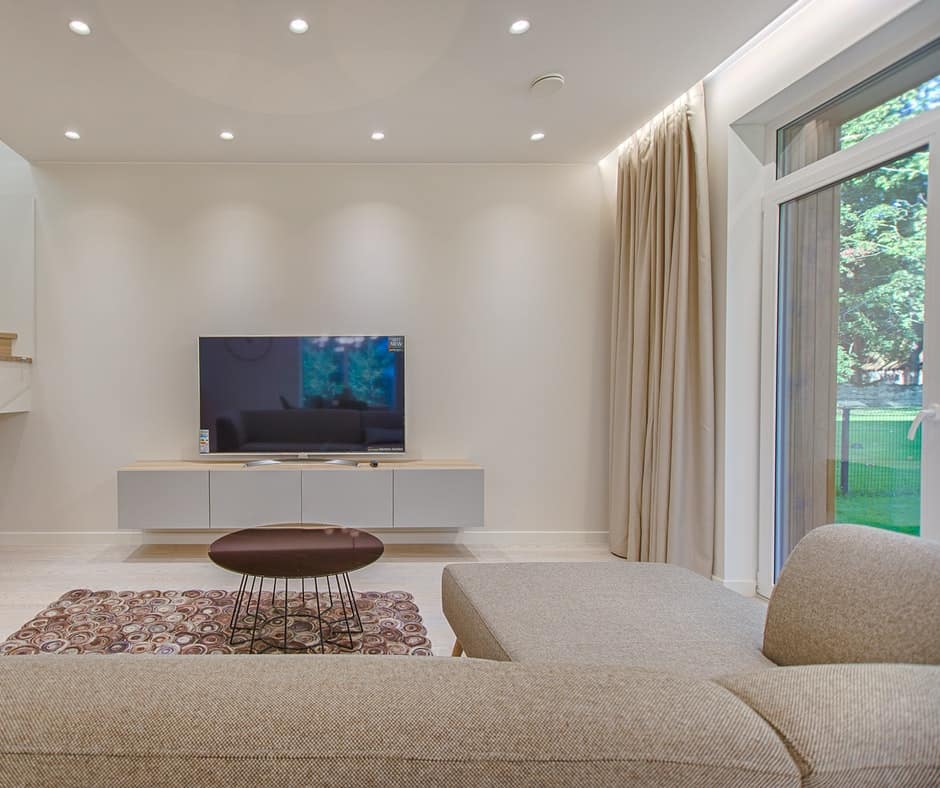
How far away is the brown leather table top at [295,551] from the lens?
2281mm

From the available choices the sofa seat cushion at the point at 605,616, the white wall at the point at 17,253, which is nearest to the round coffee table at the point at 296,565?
the sofa seat cushion at the point at 605,616

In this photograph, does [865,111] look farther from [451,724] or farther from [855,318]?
[451,724]

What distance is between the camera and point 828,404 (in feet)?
8.66

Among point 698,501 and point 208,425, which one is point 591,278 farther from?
point 208,425

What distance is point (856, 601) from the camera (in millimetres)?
1258

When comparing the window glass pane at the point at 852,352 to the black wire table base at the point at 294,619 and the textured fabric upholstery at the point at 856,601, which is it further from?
the black wire table base at the point at 294,619

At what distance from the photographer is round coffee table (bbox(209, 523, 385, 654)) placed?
2.30 metres

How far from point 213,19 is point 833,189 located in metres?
2.62

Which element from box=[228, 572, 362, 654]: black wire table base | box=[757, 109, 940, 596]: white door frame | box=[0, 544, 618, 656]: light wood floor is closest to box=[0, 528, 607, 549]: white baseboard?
box=[0, 544, 618, 656]: light wood floor

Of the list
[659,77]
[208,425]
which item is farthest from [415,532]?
[659,77]

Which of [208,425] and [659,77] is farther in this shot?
[208,425]

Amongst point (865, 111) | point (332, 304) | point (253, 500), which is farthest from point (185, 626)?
point (865, 111)

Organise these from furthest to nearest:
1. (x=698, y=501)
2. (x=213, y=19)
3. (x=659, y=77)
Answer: (x=698, y=501) → (x=659, y=77) → (x=213, y=19)

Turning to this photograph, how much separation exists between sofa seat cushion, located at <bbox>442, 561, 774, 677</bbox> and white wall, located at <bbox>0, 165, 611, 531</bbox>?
2159mm
